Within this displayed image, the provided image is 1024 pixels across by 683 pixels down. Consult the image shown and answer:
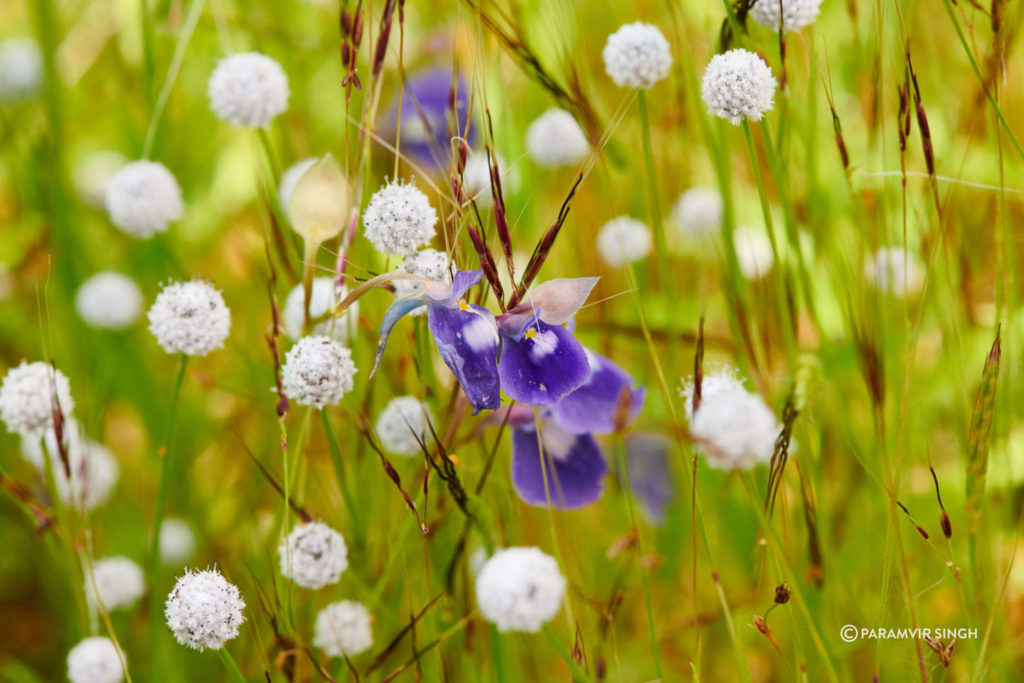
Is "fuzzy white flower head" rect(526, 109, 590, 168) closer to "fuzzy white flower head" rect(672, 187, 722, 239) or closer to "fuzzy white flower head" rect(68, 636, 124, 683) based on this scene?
"fuzzy white flower head" rect(672, 187, 722, 239)

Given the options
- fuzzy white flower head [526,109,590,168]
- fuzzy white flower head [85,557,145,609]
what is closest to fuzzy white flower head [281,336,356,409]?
fuzzy white flower head [85,557,145,609]

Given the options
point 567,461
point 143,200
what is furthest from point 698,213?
point 143,200

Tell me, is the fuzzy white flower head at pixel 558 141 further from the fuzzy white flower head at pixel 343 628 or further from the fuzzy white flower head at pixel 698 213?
the fuzzy white flower head at pixel 343 628

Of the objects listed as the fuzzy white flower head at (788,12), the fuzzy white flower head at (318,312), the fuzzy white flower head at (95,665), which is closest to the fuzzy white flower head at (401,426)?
the fuzzy white flower head at (318,312)

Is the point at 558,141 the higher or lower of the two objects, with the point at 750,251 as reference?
higher

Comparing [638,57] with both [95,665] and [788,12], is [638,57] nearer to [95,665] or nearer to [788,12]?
[788,12]

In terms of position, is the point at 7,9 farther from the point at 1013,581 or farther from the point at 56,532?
the point at 1013,581

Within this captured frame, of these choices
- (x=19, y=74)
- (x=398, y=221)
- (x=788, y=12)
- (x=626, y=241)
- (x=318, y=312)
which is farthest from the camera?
(x=19, y=74)
